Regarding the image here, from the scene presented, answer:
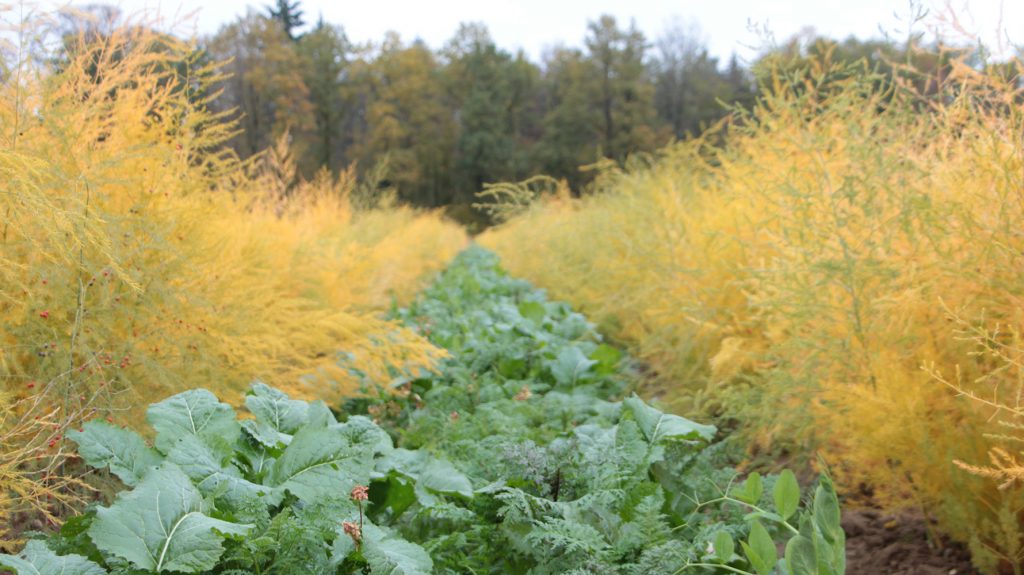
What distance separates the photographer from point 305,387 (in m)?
3.54

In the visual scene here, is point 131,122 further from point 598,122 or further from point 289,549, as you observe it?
point 598,122

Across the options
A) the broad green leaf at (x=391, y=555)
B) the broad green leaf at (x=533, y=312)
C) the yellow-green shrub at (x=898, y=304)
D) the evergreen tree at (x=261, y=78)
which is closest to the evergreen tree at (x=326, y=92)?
the evergreen tree at (x=261, y=78)

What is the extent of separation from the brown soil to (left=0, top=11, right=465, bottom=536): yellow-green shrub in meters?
2.00

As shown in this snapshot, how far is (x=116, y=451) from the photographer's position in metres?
1.99

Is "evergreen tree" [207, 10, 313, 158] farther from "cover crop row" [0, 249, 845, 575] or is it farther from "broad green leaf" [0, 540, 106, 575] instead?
"broad green leaf" [0, 540, 106, 575]

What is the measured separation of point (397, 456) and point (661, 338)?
2542 millimetres

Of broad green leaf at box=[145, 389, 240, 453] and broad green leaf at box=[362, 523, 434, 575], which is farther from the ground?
broad green leaf at box=[145, 389, 240, 453]

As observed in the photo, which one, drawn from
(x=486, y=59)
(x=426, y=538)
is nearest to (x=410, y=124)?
(x=486, y=59)

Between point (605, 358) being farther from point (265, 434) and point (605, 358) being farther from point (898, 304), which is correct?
point (265, 434)

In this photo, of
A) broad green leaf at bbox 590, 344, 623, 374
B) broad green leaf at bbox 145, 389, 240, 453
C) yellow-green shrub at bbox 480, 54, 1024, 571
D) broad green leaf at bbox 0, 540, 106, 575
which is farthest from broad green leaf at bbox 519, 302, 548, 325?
broad green leaf at bbox 0, 540, 106, 575

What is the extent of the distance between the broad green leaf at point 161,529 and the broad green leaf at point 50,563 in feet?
0.18

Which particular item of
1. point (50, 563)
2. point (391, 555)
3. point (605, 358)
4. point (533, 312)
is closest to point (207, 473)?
point (50, 563)

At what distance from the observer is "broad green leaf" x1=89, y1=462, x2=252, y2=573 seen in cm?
158

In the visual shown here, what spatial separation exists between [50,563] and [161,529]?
0.68 feet
